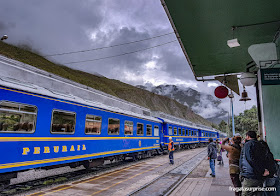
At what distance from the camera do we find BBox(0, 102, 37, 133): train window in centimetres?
586

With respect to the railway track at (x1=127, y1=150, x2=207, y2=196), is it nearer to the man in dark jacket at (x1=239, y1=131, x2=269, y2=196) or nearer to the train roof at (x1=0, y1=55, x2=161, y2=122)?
the man in dark jacket at (x1=239, y1=131, x2=269, y2=196)

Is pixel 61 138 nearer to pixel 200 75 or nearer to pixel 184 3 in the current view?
pixel 200 75

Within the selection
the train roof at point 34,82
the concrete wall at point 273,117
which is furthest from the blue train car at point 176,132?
the concrete wall at point 273,117

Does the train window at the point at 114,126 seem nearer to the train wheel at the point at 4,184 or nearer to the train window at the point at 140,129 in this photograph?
the train window at the point at 140,129

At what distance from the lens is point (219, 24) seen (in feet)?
14.8

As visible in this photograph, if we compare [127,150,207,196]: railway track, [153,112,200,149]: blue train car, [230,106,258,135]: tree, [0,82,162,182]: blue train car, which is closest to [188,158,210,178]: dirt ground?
[127,150,207,196]: railway track

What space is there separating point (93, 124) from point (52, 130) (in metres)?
2.37

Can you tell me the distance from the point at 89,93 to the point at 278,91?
1131 centimetres

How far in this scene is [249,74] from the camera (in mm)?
5824

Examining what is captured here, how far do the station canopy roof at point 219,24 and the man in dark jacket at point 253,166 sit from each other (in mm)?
2320

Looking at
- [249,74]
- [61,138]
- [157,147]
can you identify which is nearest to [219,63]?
[249,74]

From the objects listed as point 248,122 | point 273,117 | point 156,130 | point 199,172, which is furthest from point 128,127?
point 248,122

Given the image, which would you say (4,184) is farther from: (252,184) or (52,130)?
(252,184)

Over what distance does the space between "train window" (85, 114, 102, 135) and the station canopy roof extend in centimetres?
496
